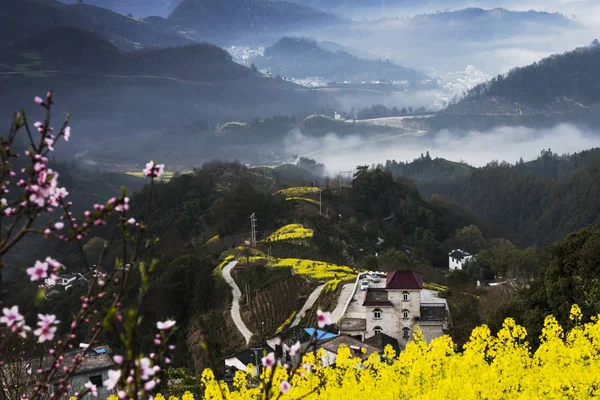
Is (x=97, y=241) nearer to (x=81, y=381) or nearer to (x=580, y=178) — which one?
(x=81, y=381)

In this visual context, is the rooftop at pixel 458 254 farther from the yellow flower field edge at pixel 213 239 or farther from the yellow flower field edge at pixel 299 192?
the yellow flower field edge at pixel 213 239

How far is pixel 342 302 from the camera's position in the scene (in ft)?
111

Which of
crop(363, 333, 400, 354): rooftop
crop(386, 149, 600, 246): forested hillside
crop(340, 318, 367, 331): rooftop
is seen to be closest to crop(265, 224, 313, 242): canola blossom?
crop(340, 318, 367, 331): rooftop

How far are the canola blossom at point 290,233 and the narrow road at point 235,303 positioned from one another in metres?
7.24

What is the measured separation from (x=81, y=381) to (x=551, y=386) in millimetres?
16203

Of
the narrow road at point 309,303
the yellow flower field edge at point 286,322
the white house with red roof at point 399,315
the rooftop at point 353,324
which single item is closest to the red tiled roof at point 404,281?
the white house with red roof at point 399,315

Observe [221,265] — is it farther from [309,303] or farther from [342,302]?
[342,302]

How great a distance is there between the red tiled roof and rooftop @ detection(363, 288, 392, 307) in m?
0.69

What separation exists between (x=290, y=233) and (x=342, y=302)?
2012 centimetres

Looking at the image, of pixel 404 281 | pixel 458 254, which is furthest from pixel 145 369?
pixel 458 254

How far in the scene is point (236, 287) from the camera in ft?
133

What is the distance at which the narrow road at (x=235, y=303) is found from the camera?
3439 centimetres

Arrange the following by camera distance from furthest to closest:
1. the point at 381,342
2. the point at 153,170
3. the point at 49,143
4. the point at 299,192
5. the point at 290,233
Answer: the point at 299,192 → the point at 290,233 → the point at 381,342 → the point at 153,170 → the point at 49,143

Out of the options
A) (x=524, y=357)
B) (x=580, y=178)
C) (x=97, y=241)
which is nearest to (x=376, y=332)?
(x=524, y=357)
